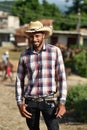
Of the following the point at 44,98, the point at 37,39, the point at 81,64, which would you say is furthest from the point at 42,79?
the point at 81,64

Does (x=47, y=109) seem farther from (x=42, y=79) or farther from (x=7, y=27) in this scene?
(x=7, y=27)

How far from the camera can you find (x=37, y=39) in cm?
536

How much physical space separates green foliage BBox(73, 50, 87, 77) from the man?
25.1 meters

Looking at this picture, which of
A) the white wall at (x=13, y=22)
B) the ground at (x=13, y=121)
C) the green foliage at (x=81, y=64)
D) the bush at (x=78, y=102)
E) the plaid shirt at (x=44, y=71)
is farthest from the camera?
the white wall at (x=13, y=22)

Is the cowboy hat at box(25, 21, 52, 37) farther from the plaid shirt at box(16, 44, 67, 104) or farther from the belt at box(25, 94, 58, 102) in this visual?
the belt at box(25, 94, 58, 102)

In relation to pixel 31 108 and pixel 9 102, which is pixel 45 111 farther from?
pixel 9 102

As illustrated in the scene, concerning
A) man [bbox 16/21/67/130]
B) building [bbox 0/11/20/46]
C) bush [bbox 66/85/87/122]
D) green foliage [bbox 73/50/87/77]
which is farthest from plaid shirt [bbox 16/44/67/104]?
building [bbox 0/11/20/46]

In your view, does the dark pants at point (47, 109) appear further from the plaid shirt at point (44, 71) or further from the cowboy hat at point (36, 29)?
the cowboy hat at point (36, 29)

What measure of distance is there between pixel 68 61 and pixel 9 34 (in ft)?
138

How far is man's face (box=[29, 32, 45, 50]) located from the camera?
5352 mm

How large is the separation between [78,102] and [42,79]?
18.0ft

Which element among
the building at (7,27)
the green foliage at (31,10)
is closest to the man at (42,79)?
the building at (7,27)

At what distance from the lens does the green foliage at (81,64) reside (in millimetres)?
30562

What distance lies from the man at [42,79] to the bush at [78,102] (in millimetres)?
4784
